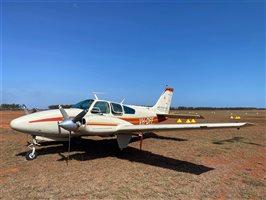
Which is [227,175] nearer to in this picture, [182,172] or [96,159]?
[182,172]

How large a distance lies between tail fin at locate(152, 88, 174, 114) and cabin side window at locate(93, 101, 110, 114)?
232 inches

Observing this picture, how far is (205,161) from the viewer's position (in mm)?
9164

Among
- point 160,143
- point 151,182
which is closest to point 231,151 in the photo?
A: point 160,143

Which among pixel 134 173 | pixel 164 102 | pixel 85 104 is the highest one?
pixel 164 102

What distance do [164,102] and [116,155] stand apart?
24.5ft

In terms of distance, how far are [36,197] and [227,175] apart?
570cm

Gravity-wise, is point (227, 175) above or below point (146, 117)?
below

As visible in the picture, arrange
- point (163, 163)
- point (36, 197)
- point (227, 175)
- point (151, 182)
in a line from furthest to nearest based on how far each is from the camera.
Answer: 1. point (163, 163)
2. point (227, 175)
3. point (151, 182)
4. point (36, 197)

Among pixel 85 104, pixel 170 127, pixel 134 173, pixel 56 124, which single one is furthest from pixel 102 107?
pixel 134 173

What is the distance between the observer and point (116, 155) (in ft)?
32.9

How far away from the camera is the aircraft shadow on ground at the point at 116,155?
823 cm

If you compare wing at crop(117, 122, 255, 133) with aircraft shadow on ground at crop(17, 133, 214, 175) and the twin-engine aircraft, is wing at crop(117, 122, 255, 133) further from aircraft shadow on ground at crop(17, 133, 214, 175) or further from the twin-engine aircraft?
aircraft shadow on ground at crop(17, 133, 214, 175)

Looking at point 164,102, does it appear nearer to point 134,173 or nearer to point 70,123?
point 70,123

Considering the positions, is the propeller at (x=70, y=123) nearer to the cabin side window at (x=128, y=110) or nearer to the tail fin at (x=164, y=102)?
the cabin side window at (x=128, y=110)
